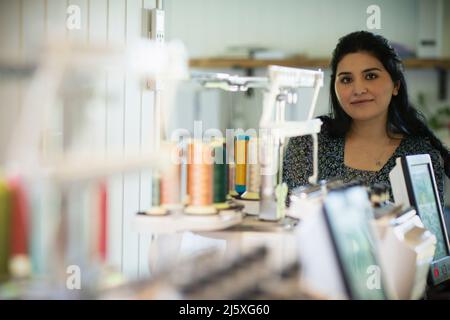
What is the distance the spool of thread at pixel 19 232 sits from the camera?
3.82ft

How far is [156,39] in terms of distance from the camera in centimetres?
266

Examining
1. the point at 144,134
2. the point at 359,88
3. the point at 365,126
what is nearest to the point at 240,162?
the point at 144,134

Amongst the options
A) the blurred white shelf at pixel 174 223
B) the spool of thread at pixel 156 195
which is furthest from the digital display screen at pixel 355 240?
the spool of thread at pixel 156 195

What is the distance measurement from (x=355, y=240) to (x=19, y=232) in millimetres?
701

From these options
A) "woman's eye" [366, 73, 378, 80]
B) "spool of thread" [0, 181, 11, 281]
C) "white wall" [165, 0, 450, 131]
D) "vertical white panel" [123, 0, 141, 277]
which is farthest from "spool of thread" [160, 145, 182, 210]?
"white wall" [165, 0, 450, 131]

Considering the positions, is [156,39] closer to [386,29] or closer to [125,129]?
[125,129]

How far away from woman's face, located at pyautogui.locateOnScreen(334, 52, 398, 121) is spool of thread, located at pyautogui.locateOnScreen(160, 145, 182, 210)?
133cm

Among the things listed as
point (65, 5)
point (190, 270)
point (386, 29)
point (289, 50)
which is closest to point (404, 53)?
point (386, 29)

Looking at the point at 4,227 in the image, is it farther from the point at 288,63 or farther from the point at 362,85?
the point at 288,63

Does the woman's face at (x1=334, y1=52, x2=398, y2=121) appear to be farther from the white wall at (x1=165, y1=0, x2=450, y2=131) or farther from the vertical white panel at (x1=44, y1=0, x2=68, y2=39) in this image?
the white wall at (x1=165, y1=0, x2=450, y2=131)

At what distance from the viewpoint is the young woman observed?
274 cm

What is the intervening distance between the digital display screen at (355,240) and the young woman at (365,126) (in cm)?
113

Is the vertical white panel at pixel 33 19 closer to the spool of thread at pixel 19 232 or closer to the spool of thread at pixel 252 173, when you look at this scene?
the spool of thread at pixel 252 173

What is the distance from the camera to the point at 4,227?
117cm
